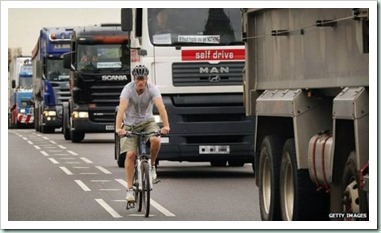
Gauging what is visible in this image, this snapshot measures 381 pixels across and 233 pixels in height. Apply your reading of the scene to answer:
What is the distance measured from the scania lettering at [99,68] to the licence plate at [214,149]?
11.7m

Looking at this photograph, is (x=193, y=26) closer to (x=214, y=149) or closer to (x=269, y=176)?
(x=214, y=149)

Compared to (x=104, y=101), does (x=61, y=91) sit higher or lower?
higher

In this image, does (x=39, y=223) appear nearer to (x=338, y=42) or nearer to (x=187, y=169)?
(x=338, y=42)

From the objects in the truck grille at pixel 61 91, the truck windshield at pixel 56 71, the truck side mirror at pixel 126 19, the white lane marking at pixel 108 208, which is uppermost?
the truck side mirror at pixel 126 19

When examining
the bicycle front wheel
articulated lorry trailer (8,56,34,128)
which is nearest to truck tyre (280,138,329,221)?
the bicycle front wheel

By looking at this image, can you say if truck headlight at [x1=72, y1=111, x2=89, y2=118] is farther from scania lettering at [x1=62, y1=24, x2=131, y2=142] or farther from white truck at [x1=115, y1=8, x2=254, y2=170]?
white truck at [x1=115, y1=8, x2=254, y2=170]

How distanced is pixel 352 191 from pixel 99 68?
23296 millimetres

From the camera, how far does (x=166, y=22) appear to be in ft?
74.6

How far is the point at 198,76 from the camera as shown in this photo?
74.7 feet

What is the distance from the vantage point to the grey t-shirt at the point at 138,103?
16.9 metres

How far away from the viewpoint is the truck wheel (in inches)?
458

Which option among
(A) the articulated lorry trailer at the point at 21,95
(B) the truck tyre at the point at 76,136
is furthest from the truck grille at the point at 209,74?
(A) the articulated lorry trailer at the point at 21,95

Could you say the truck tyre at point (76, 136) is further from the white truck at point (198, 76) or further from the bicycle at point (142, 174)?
the bicycle at point (142, 174)

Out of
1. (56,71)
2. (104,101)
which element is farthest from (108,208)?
(56,71)
